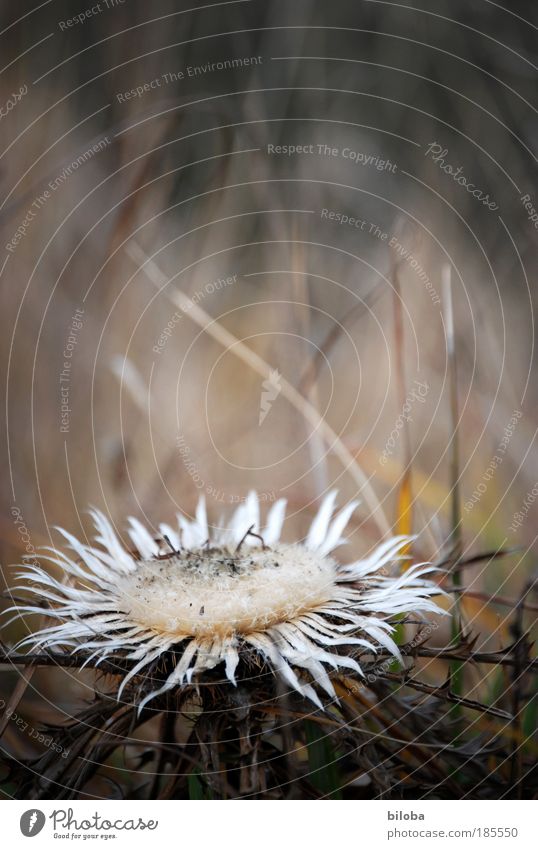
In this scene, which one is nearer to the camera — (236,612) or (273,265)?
(236,612)

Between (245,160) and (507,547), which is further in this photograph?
(245,160)

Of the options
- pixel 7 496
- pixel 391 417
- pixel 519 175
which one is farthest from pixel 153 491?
pixel 519 175

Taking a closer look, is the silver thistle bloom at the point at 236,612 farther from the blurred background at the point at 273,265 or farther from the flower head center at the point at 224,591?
the blurred background at the point at 273,265

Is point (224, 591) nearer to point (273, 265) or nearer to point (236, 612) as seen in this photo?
point (236, 612)

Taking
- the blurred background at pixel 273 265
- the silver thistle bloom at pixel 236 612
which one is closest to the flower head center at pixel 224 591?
the silver thistle bloom at pixel 236 612

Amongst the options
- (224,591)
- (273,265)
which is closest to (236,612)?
(224,591)

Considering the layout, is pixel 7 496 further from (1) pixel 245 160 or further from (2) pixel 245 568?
(1) pixel 245 160
